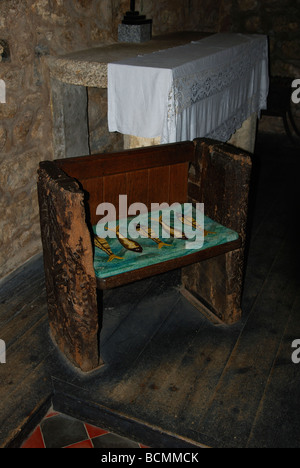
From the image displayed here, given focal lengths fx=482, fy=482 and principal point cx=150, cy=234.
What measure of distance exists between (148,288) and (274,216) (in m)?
1.42

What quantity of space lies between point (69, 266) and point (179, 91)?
48.2 inches

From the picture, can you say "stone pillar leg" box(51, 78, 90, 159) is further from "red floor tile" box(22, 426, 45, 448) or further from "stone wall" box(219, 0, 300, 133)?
"stone wall" box(219, 0, 300, 133)

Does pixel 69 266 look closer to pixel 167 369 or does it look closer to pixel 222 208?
pixel 167 369

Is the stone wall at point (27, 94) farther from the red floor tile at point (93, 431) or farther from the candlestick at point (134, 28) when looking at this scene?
the red floor tile at point (93, 431)

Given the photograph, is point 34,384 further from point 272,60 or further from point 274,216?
point 272,60

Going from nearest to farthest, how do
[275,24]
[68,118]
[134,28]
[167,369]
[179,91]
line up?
[167,369]
[179,91]
[68,118]
[134,28]
[275,24]

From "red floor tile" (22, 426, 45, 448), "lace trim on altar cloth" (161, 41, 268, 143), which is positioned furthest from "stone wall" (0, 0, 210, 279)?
"red floor tile" (22, 426, 45, 448)

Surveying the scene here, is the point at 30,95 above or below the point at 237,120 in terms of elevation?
above

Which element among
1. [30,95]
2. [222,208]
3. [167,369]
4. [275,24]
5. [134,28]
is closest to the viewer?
[167,369]

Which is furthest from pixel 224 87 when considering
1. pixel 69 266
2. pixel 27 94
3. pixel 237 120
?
pixel 69 266

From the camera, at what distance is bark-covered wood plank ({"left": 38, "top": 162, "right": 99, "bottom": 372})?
6.10ft

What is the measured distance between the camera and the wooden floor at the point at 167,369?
1850mm

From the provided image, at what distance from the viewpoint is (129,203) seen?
2484 mm

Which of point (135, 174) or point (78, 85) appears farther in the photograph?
point (78, 85)
